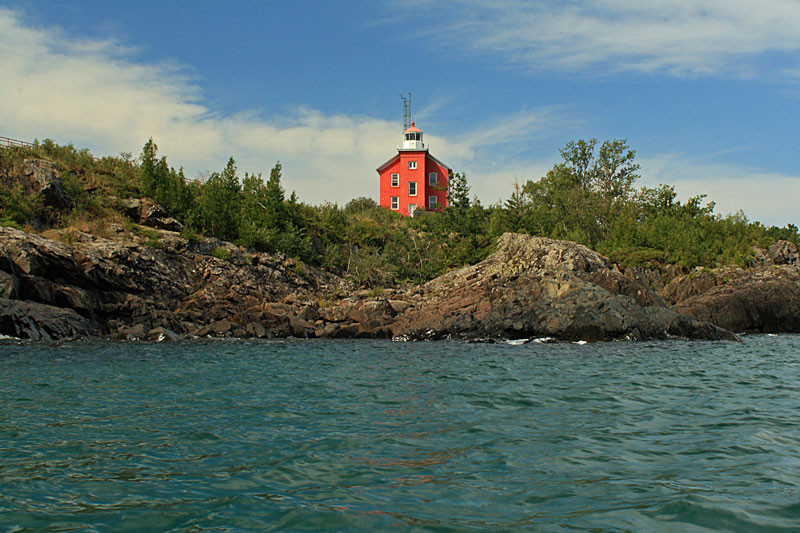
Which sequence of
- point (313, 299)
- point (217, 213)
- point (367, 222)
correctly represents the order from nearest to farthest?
point (313, 299) → point (217, 213) → point (367, 222)

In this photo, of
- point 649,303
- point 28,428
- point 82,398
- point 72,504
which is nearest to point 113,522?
point 72,504

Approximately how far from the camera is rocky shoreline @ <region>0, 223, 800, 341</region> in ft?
81.4

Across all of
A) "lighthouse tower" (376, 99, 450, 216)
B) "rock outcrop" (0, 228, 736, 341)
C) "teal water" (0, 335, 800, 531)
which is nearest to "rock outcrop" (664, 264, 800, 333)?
"rock outcrop" (0, 228, 736, 341)

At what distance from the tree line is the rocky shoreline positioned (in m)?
3.17

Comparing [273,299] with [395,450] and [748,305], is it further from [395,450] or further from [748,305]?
[748,305]

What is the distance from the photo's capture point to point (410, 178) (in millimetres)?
65188

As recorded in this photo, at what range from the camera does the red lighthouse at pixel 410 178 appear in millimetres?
65000

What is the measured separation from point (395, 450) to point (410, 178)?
194ft

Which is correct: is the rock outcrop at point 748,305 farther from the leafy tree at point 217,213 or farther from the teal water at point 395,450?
the leafy tree at point 217,213

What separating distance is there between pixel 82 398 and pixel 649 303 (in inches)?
1141

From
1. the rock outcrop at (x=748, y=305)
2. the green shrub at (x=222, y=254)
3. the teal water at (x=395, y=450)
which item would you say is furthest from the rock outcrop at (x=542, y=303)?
the teal water at (x=395, y=450)

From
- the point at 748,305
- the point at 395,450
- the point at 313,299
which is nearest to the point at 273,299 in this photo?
the point at 313,299

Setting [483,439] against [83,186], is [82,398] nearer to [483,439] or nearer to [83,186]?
[483,439]

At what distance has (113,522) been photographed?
4816mm
